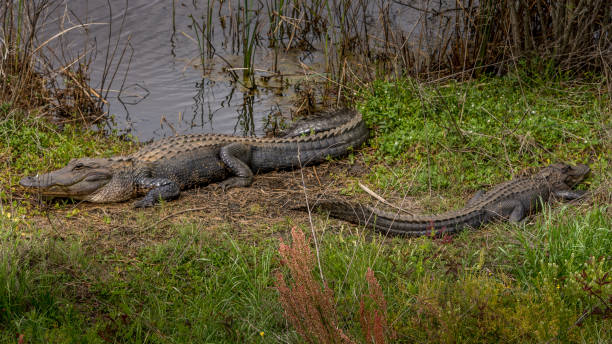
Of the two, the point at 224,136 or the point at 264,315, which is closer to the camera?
the point at 264,315

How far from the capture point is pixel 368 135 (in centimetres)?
680

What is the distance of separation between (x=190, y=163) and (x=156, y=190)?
0.52 meters

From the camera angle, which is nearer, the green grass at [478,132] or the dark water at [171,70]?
the green grass at [478,132]

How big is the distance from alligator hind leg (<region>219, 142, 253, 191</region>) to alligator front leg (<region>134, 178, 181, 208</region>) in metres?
0.52

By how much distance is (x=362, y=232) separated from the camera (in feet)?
14.0

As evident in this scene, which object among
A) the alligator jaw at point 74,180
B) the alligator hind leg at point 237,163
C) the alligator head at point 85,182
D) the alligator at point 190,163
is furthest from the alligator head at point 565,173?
the alligator jaw at point 74,180

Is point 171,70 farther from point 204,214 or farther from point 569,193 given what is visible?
point 569,193

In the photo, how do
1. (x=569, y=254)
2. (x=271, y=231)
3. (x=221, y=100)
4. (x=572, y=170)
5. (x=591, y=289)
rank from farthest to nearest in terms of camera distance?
(x=221, y=100), (x=572, y=170), (x=271, y=231), (x=569, y=254), (x=591, y=289)

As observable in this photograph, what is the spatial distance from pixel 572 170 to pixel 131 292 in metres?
4.13

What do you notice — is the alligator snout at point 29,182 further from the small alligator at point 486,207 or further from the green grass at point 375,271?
the small alligator at point 486,207

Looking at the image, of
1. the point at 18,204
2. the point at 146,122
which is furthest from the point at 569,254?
the point at 146,122

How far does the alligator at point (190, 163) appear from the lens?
560 cm

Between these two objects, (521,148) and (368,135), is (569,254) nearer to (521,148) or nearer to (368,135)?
(521,148)

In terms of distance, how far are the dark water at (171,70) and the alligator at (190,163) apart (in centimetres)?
134
